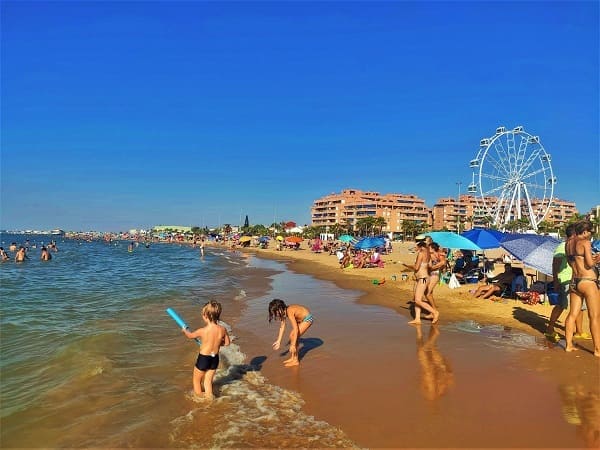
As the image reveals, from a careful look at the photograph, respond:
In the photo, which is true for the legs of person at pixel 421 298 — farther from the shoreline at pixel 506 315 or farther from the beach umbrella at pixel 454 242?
the beach umbrella at pixel 454 242

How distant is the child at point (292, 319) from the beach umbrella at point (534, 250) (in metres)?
5.95

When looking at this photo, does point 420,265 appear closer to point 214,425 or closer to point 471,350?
point 471,350

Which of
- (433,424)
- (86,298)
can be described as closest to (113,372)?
(433,424)

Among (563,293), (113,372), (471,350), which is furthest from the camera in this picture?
(563,293)

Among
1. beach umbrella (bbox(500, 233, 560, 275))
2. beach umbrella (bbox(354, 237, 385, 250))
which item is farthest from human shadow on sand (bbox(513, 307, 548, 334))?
beach umbrella (bbox(354, 237, 385, 250))

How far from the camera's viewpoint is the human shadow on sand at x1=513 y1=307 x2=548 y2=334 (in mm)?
8681

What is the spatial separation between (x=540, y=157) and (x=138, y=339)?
5523 cm

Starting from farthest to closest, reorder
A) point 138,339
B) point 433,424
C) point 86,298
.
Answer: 1. point 86,298
2. point 138,339
3. point 433,424

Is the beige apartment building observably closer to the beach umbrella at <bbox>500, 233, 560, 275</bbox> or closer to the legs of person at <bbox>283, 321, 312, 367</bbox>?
the beach umbrella at <bbox>500, 233, 560, 275</bbox>

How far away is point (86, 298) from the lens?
14375 millimetres

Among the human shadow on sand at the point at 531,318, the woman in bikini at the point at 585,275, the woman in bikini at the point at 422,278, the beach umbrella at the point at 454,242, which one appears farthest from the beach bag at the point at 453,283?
the woman in bikini at the point at 585,275

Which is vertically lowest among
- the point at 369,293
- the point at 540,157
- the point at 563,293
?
the point at 369,293

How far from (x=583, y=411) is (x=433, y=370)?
1.86 m

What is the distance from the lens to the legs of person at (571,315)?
20.9 feet
